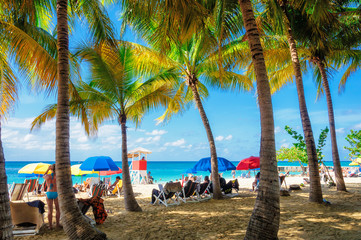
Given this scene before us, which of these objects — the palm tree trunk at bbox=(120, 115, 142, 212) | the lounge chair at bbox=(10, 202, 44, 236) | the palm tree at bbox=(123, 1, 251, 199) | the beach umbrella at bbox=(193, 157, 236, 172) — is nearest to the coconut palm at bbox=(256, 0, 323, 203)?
the palm tree at bbox=(123, 1, 251, 199)

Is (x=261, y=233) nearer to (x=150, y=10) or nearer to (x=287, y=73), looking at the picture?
(x=150, y=10)

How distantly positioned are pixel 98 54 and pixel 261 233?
663 centimetres

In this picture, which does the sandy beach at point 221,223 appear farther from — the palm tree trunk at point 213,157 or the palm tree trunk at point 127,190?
the palm tree trunk at point 213,157

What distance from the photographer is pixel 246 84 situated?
12.1m

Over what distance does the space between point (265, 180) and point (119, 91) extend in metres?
6.10

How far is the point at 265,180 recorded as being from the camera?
13.1ft

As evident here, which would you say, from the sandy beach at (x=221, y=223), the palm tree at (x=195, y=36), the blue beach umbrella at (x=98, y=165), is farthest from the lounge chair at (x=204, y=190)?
the blue beach umbrella at (x=98, y=165)

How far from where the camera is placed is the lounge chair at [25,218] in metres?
5.60

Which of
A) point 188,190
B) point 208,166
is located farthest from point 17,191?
point 208,166

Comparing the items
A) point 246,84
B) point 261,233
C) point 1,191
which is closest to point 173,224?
point 261,233

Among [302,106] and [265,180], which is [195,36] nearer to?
[302,106]

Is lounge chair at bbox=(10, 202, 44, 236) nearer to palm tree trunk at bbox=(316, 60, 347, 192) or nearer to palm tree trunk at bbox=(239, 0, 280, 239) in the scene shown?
palm tree trunk at bbox=(239, 0, 280, 239)

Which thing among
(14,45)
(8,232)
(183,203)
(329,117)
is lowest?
(183,203)

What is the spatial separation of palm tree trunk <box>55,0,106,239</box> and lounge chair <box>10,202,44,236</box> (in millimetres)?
1658
